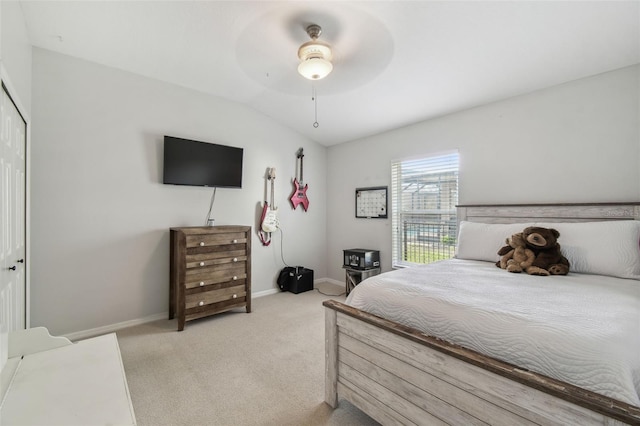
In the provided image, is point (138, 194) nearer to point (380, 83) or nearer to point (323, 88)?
point (323, 88)

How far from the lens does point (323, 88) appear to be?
3078 millimetres

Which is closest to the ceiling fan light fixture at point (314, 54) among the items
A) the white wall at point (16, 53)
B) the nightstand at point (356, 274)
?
the white wall at point (16, 53)

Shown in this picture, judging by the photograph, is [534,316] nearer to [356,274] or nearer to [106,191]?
[356,274]

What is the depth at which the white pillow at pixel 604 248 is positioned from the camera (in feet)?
6.09

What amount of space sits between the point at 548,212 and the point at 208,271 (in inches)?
132

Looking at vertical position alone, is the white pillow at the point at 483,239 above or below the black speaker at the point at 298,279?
Answer: above

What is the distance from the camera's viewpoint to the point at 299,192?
14.3 feet

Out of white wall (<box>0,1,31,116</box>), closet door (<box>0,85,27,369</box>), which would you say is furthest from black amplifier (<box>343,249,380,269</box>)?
white wall (<box>0,1,31,116</box>)

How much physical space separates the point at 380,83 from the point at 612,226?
2216mm

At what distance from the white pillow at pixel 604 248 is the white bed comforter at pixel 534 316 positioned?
0.37ft

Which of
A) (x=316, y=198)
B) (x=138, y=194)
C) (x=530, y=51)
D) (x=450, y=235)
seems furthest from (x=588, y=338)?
(x=316, y=198)

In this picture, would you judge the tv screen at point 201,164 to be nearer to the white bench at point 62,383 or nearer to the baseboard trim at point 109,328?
the baseboard trim at point 109,328

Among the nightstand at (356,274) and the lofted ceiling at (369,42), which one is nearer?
the lofted ceiling at (369,42)

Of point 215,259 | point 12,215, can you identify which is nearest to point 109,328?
point 215,259
